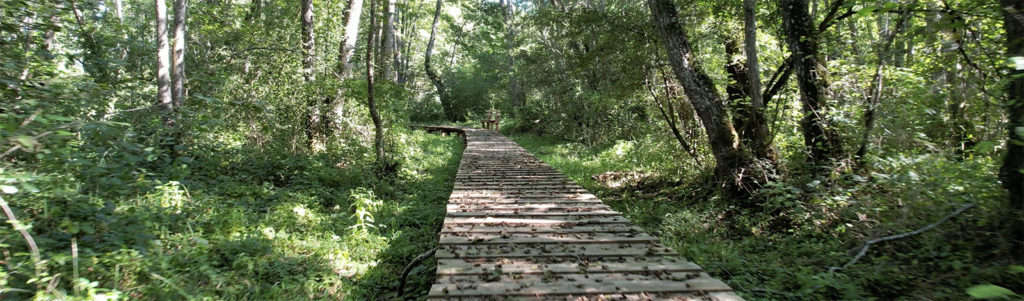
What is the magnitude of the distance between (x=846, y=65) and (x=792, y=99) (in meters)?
0.73

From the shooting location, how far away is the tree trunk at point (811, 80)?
5148mm

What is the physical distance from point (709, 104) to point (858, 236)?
2460mm

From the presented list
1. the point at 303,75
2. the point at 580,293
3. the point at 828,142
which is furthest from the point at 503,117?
the point at 580,293

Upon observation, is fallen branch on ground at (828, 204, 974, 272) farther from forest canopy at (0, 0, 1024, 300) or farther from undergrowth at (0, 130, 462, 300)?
undergrowth at (0, 130, 462, 300)

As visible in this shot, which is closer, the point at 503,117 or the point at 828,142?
the point at 828,142

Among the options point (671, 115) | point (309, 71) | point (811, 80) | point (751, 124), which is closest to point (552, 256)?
point (751, 124)

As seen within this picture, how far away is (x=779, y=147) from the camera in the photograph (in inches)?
247

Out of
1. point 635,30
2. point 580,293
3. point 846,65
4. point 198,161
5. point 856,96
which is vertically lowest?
point 580,293

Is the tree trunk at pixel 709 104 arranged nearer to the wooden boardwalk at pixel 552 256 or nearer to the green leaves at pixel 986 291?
the wooden boardwalk at pixel 552 256

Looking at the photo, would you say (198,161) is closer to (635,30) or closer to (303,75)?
(303,75)

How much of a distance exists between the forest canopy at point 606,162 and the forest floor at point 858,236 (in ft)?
0.08

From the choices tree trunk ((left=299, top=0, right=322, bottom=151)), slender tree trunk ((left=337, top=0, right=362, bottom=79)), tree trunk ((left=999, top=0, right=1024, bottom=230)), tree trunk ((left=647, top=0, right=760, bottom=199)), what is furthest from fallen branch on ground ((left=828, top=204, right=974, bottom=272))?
slender tree trunk ((left=337, top=0, right=362, bottom=79))

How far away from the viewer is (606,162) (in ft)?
34.8

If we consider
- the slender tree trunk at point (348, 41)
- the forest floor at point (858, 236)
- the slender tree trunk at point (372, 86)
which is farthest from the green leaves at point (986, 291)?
the slender tree trunk at point (348, 41)
